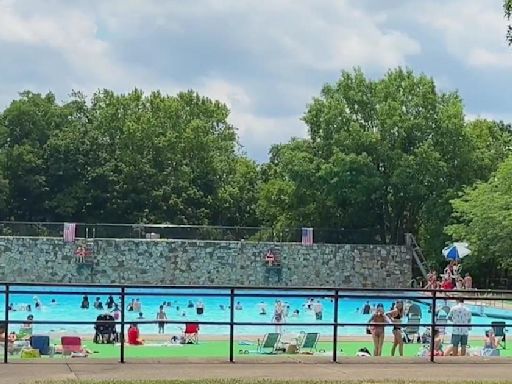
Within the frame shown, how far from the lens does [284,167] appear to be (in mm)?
52438

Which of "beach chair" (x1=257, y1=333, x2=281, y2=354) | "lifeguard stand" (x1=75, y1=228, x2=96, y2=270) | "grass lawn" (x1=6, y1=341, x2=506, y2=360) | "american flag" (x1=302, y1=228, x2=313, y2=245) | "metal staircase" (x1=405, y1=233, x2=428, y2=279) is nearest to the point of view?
"grass lawn" (x1=6, y1=341, x2=506, y2=360)

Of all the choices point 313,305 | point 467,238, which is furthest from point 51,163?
point 313,305

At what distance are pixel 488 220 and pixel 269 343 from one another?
21.8 meters

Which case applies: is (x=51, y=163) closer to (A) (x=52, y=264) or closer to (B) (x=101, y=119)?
(B) (x=101, y=119)

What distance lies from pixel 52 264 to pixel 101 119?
1946cm

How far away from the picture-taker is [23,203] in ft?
204

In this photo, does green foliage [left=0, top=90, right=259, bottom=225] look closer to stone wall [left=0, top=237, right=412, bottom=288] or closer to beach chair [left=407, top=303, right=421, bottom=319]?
stone wall [left=0, top=237, right=412, bottom=288]

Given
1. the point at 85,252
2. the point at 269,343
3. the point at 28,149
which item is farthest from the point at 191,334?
the point at 28,149

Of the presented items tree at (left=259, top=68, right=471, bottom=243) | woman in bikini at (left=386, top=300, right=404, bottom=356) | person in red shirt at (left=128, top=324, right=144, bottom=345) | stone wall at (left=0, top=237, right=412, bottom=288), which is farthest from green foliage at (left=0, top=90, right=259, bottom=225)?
woman in bikini at (left=386, top=300, right=404, bottom=356)

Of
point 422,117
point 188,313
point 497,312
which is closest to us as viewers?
point 497,312

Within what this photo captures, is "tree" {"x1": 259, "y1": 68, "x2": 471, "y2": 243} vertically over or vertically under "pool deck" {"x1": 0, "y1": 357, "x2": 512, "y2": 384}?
over

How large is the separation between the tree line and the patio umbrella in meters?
0.57

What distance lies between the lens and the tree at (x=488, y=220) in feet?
127

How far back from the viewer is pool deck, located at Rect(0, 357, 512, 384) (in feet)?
34.8
